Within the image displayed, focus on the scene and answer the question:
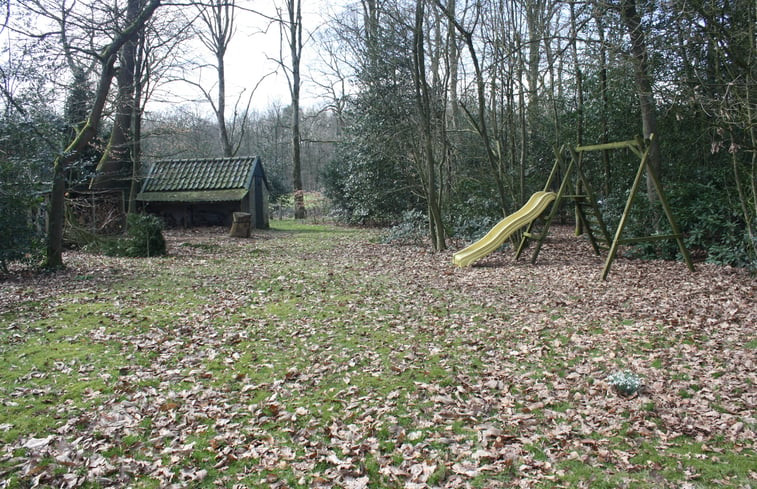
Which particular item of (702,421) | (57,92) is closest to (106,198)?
(57,92)

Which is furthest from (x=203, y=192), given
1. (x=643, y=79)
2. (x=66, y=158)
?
(x=643, y=79)

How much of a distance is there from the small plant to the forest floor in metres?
0.11

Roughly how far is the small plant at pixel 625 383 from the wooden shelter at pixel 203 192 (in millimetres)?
16607

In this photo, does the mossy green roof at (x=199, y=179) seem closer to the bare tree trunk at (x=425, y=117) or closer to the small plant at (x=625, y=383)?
the bare tree trunk at (x=425, y=117)

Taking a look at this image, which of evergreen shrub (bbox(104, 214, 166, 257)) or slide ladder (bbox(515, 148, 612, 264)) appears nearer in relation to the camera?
slide ladder (bbox(515, 148, 612, 264))

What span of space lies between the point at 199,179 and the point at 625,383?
18887 millimetres

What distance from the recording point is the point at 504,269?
10.1 meters

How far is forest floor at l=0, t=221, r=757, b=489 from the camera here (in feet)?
11.0

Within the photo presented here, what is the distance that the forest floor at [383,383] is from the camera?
3348 millimetres

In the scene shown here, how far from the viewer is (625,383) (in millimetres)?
4223

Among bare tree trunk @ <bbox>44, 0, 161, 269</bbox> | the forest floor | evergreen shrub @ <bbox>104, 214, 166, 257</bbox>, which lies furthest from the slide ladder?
evergreen shrub @ <bbox>104, 214, 166, 257</bbox>

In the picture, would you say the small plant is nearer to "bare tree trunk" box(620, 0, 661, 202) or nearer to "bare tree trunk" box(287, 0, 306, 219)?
"bare tree trunk" box(620, 0, 661, 202)

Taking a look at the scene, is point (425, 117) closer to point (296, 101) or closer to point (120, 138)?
point (120, 138)

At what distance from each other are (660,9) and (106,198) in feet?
51.3
